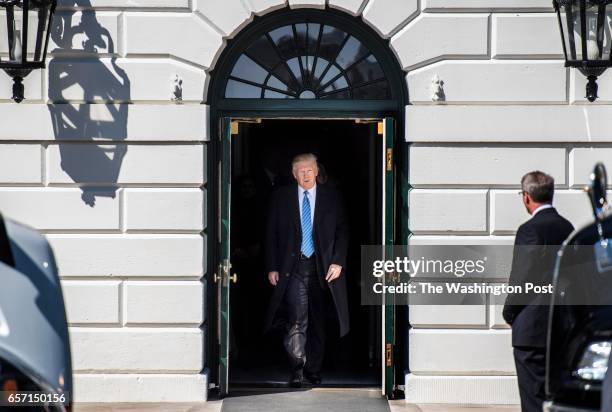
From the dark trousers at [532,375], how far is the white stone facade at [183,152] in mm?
1918

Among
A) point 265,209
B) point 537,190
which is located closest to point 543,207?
point 537,190

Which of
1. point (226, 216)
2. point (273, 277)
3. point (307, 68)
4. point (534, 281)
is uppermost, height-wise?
point (307, 68)

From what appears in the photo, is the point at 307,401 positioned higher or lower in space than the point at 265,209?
lower

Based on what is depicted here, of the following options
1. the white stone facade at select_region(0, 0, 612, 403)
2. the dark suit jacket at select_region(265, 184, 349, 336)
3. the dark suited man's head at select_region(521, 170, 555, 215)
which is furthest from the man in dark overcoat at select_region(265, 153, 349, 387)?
the dark suited man's head at select_region(521, 170, 555, 215)

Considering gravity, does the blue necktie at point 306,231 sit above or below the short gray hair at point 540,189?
below

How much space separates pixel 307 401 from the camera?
9.54 metres

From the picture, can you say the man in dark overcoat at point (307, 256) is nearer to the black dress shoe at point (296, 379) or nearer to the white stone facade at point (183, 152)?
the black dress shoe at point (296, 379)

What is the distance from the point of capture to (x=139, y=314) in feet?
30.8

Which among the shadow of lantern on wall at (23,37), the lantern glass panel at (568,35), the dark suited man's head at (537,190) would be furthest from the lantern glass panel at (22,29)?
the lantern glass panel at (568,35)

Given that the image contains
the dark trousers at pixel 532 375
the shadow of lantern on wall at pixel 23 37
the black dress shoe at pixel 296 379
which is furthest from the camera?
the black dress shoe at pixel 296 379

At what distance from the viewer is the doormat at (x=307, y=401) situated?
9.26 meters

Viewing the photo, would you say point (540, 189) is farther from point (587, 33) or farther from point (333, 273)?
point (333, 273)

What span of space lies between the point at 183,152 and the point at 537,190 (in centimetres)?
320

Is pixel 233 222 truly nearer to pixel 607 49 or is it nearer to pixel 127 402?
pixel 127 402
